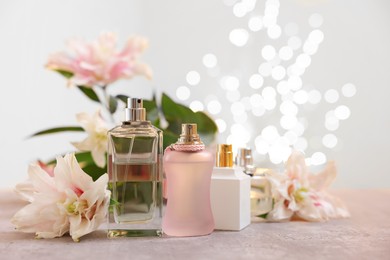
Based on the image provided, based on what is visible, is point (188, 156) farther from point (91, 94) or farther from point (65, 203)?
point (91, 94)

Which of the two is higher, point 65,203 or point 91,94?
point 91,94

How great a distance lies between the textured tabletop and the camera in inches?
26.0

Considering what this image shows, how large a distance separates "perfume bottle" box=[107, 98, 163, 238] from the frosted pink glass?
2 centimetres

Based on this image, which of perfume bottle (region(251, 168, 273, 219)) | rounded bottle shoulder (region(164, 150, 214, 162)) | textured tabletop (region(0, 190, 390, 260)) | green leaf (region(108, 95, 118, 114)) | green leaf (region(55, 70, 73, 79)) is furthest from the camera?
green leaf (region(55, 70, 73, 79))

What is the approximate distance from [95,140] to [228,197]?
304mm

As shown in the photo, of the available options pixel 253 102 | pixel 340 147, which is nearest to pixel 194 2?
pixel 253 102

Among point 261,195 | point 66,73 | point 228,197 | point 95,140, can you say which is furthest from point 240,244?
point 66,73

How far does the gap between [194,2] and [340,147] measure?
76 centimetres

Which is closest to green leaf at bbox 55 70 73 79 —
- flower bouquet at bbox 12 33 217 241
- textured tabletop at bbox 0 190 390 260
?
flower bouquet at bbox 12 33 217 241

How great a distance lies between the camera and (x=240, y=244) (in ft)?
2.38

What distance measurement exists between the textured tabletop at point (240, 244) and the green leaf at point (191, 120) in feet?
0.88

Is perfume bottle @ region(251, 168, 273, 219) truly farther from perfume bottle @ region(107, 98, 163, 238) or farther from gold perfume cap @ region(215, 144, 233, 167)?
perfume bottle @ region(107, 98, 163, 238)

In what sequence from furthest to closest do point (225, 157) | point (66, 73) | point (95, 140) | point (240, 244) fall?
point (66, 73) → point (95, 140) → point (225, 157) → point (240, 244)

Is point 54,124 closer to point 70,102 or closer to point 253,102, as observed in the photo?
point 70,102
